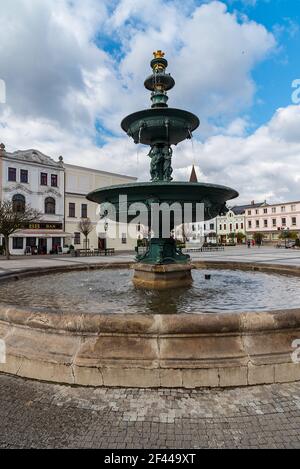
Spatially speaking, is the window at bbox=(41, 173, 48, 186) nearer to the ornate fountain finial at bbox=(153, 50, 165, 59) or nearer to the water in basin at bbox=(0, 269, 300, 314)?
the water in basin at bbox=(0, 269, 300, 314)

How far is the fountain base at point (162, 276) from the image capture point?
6910 mm

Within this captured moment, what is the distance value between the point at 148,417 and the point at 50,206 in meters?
40.6

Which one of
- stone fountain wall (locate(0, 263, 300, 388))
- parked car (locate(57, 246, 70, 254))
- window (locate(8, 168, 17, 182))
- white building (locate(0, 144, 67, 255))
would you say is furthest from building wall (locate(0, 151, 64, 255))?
stone fountain wall (locate(0, 263, 300, 388))

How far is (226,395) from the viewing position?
280 cm

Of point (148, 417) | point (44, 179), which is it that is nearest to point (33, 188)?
point (44, 179)

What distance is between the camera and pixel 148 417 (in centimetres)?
248

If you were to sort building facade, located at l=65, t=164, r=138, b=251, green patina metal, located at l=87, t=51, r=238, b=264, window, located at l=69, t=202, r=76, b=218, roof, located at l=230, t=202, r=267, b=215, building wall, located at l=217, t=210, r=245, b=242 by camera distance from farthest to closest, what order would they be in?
1. building wall, located at l=217, t=210, r=245, b=242
2. roof, located at l=230, t=202, r=267, b=215
3. window, located at l=69, t=202, r=76, b=218
4. building facade, located at l=65, t=164, r=138, b=251
5. green patina metal, located at l=87, t=51, r=238, b=264

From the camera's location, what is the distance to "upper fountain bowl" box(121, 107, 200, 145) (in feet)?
22.6

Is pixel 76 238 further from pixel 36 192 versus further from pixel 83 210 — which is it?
pixel 36 192

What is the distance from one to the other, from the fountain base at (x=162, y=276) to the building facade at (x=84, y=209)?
110ft

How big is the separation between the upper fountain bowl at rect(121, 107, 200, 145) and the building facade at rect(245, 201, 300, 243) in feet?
244
